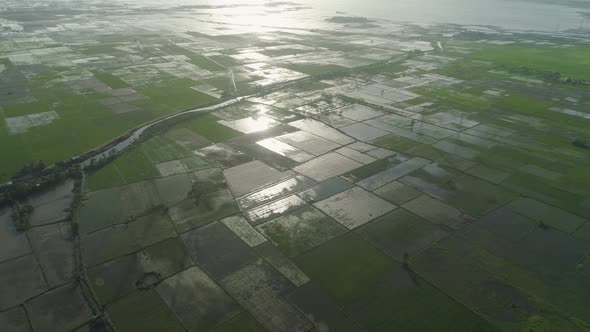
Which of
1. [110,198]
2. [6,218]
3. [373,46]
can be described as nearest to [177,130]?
[110,198]

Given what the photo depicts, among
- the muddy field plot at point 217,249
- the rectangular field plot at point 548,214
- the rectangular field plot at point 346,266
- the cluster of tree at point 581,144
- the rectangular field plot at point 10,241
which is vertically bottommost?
the rectangular field plot at point 10,241

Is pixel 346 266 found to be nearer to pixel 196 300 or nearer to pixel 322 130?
pixel 196 300

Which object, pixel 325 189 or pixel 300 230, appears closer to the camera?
pixel 300 230

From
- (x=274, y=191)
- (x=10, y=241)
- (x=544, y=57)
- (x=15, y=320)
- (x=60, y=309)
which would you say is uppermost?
(x=544, y=57)

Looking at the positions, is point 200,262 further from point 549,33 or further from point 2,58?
point 549,33

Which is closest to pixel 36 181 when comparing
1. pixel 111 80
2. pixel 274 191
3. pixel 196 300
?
pixel 274 191

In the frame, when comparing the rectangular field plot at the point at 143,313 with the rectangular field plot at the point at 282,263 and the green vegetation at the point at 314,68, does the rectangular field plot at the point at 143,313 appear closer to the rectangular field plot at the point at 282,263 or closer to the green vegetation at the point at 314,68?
the rectangular field plot at the point at 282,263

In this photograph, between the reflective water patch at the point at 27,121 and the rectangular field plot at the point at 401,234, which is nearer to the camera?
the rectangular field plot at the point at 401,234

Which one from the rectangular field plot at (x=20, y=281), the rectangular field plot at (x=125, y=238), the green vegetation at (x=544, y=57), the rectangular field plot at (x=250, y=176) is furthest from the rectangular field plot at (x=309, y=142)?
the green vegetation at (x=544, y=57)

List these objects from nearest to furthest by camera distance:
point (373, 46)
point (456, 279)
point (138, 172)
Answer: point (456, 279) → point (138, 172) → point (373, 46)

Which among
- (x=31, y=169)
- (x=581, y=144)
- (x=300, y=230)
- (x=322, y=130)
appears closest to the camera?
(x=300, y=230)

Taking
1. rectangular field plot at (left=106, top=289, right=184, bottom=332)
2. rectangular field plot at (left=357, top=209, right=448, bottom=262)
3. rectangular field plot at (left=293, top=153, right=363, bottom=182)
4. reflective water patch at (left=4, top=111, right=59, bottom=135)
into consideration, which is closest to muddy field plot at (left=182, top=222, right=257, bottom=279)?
rectangular field plot at (left=106, top=289, right=184, bottom=332)
